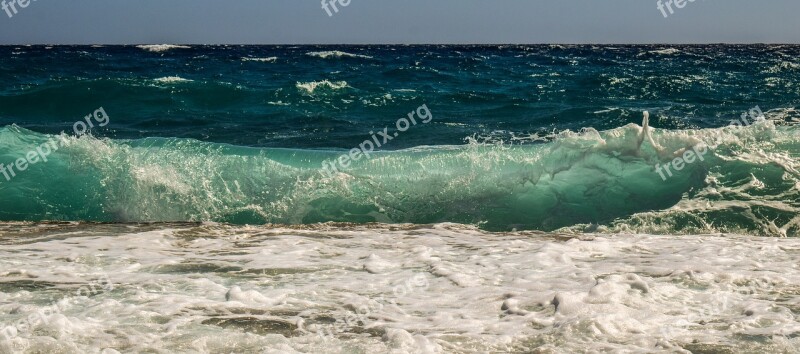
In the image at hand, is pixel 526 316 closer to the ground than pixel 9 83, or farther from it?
closer to the ground

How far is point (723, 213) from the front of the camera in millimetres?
7039

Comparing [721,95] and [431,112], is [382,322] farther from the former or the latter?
[721,95]

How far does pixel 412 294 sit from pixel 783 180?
5183 mm

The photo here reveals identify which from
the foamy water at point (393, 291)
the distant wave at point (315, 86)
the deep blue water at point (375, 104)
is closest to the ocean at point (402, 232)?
the foamy water at point (393, 291)

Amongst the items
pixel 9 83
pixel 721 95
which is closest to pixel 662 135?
pixel 721 95

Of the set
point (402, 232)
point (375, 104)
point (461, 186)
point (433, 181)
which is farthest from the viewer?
A: point (375, 104)

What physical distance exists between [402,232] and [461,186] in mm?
1944

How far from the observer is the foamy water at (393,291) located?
3.60m

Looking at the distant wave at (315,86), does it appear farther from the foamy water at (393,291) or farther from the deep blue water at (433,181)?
the foamy water at (393,291)

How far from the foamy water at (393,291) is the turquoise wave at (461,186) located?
49.7 inches

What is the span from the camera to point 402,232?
6.11 meters

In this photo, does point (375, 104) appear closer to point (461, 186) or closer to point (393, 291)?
point (461, 186)

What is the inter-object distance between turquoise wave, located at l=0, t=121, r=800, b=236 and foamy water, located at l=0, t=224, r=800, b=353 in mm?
1262

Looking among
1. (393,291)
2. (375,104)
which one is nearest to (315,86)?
(375,104)
